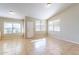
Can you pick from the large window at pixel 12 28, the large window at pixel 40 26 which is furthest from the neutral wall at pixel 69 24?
the large window at pixel 12 28

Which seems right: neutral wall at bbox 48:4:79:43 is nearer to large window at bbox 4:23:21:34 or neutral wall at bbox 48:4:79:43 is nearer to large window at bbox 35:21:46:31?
large window at bbox 35:21:46:31

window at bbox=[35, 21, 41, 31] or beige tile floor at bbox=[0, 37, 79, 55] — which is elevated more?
window at bbox=[35, 21, 41, 31]

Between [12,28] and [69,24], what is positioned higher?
[69,24]

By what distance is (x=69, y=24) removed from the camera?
19.9 feet

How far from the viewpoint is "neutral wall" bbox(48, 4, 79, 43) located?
538 centimetres

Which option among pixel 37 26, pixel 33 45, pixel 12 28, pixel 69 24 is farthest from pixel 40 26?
pixel 69 24

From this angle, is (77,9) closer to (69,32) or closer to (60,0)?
(69,32)

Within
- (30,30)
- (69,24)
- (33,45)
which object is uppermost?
(69,24)

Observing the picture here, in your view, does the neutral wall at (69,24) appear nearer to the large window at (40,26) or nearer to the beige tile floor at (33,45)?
the beige tile floor at (33,45)

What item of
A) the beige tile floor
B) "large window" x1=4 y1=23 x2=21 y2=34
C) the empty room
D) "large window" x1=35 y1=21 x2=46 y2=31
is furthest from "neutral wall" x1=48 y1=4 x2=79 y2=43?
"large window" x1=4 y1=23 x2=21 y2=34

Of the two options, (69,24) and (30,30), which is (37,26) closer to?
(30,30)

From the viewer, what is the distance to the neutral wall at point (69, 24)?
5.38 metres

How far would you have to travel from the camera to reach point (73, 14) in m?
5.59
